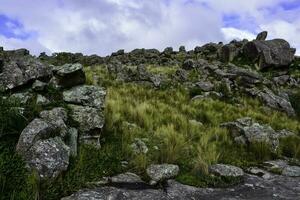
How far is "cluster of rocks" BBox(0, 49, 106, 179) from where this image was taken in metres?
9.41

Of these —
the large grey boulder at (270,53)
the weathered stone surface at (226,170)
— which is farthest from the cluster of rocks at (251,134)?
the large grey boulder at (270,53)

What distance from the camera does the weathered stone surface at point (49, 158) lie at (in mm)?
9117

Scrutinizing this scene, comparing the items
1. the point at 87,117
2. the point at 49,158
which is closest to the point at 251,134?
the point at 87,117

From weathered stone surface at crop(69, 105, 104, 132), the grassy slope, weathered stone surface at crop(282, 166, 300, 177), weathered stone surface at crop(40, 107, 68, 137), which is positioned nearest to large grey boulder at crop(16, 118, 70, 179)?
the grassy slope

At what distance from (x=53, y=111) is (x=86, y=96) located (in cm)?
184

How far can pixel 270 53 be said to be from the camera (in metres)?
36.8

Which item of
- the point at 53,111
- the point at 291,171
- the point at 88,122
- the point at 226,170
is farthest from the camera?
the point at 291,171

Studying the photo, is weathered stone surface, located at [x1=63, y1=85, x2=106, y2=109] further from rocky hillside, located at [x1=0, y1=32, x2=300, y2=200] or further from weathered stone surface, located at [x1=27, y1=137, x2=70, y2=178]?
weathered stone surface, located at [x1=27, y1=137, x2=70, y2=178]

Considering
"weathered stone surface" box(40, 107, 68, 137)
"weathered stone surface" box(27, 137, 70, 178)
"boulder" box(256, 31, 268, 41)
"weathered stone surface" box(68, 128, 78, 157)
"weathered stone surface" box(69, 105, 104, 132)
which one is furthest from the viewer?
"boulder" box(256, 31, 268, 41)

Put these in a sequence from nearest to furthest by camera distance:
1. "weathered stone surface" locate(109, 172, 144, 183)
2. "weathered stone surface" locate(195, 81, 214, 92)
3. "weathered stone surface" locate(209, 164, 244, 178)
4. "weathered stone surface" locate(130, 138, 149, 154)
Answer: "weathered stone surface" locate(109, 172, 144, 183), "weathered stone surface" locate(209, 164, 244, 178), "weathered stone surface" locate(130, 138, 149, 154), "weathered stone surface" locate(195, 81, 214, 92)

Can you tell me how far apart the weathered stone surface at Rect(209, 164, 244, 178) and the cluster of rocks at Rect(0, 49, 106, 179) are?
3.27 meters

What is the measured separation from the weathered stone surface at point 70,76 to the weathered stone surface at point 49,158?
147 inches

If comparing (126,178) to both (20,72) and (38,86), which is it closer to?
(38,86)

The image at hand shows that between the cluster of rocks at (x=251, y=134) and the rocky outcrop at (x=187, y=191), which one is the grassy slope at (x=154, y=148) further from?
the rocky outcrop at (x=187, y=191)
